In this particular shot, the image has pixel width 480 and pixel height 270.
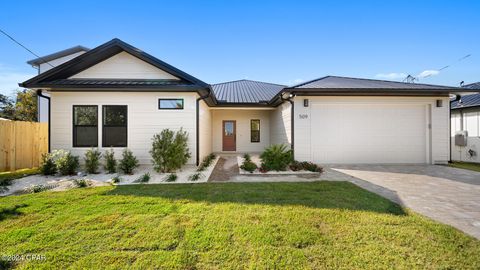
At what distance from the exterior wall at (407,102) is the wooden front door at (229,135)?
6110 mm

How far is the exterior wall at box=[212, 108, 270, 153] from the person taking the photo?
45.5ft

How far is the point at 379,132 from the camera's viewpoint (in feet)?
28.5

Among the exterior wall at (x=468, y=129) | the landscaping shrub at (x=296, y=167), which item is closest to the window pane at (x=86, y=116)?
the landscaping shrub at (x=296, y=167)

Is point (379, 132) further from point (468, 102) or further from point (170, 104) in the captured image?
point (170, 104)

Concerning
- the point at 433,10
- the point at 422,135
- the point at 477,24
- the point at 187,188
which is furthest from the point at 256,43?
the point at 477,24

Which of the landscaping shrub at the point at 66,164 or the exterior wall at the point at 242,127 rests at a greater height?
the exterior wall at the point at 242,127

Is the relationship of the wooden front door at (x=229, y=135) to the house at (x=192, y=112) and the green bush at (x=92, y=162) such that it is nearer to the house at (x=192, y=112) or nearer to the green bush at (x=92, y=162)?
the house at (x=192, y=112)

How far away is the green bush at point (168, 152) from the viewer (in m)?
7.18

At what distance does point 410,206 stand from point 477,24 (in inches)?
520

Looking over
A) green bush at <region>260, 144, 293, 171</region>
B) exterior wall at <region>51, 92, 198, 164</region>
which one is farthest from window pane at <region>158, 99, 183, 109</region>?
green bush at <region>260, 144, 293, 171</region>

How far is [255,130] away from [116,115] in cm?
832

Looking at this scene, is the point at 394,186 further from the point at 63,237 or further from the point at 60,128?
the point at 60,128

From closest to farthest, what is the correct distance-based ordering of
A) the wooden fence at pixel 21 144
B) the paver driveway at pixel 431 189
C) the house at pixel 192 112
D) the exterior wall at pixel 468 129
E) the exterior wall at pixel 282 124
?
the paver driveway at pixel 431 189 → the wooden fence at pixel 21 144 → the house at pixel 192 112 → the exterior wall at pixel 282 124 → the exterior wall at pixel 468 129

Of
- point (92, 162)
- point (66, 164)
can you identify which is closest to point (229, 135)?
point (92, 162)
